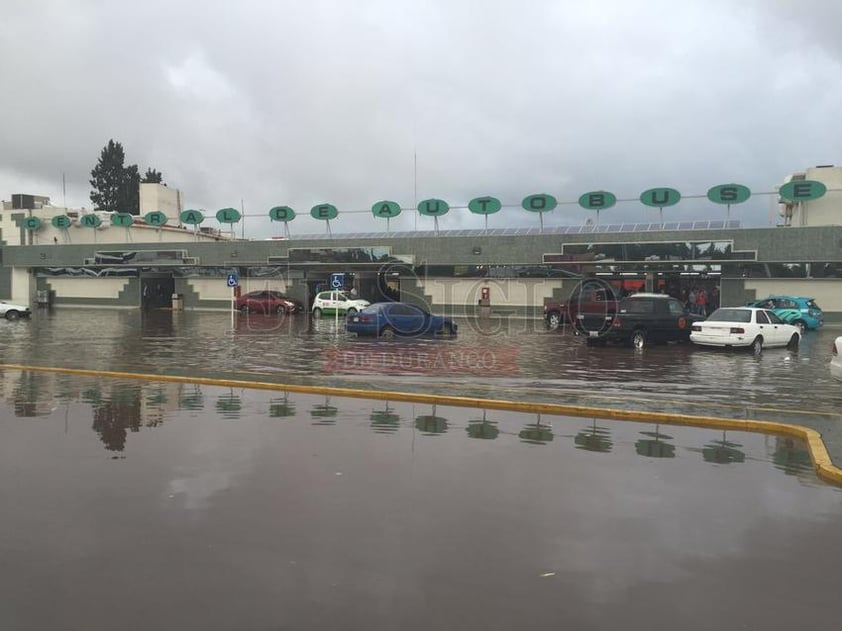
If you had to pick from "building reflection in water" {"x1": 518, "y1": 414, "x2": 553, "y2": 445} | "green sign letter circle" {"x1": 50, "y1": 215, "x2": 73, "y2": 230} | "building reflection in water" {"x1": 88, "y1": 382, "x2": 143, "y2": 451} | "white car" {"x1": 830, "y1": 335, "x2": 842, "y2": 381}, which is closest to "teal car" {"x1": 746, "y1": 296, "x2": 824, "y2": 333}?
"white car" {"x1": 830, "y1": 335, "x2": 842, "y2": 381}

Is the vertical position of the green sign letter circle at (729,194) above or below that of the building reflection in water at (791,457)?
above

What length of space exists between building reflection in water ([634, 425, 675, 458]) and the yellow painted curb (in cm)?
84

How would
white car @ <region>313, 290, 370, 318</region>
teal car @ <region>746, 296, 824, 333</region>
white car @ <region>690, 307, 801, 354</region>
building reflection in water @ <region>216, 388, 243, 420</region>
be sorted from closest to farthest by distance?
building reflection in water @ <region>216, 388, 243, 420</region>
white car @ <region>690, 307, 801, 354</region>
teal car @ <region>746, 296, 824, 333</region>
white car @ <region>313, 290, 370, 318</region>

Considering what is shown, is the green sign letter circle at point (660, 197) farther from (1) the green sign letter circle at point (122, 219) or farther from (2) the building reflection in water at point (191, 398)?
(1) the green sign letter circle at point (122, 219)

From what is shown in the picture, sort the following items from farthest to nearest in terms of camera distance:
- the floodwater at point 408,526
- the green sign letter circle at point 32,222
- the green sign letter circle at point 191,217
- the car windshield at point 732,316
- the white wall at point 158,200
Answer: the white wall at point 158,200, the green sign letter circle at point 32,222, the green sign letter circle at point 191,217, the car windshield at point 732,316, the floodwater at point 408,526

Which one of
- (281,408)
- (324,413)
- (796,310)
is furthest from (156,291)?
(324,413)

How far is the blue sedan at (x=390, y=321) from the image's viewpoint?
24625 millimetres

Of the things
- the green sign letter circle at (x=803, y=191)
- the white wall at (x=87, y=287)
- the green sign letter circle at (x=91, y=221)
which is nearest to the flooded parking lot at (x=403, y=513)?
the green sign letter circle at (x=803, y=191)

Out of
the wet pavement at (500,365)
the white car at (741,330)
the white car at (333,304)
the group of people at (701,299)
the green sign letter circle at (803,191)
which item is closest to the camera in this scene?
the wet pavement at (500,365)

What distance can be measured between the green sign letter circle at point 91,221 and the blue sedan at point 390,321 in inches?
1397

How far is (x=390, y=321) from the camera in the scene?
81.3 feet

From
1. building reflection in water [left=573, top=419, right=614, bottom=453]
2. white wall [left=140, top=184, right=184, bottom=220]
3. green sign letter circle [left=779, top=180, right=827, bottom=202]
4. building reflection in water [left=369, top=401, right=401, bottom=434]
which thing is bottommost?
building reflection in water [left=573, top=419, right=614, bottom=453]

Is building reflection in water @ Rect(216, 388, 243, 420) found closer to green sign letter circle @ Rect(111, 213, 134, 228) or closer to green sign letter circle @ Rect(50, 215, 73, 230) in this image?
green sign letter circle @ Rect(111, 213, 134, 228)

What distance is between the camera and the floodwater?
413 cm
